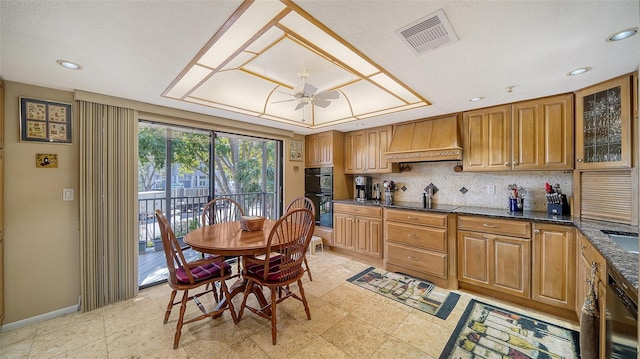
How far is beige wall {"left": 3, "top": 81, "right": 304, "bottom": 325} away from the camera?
2180 millimetres

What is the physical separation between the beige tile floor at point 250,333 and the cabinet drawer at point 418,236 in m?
0.66

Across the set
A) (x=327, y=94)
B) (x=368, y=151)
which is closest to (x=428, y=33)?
(x=327, y=94)

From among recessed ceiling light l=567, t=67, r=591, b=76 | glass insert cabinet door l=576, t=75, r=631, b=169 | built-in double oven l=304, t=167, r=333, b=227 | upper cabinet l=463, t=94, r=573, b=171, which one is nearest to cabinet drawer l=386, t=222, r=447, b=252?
upper cabinet l=463, t=94, r=573, b=171

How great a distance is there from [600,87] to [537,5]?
1.80 metres

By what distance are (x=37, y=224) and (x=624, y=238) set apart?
518 centimetres

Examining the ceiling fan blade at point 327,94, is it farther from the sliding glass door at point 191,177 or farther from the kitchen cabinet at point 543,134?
the kitchen cabinet at point 543,134

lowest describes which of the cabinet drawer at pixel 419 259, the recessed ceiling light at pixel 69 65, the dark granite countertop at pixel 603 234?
the cabinet drawer at pixel 419 259

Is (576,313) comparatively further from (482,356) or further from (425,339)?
(425,339)

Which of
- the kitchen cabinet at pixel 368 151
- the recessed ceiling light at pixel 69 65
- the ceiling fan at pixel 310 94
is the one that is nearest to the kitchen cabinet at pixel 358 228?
the kitchen cabinet at pixel 368 151

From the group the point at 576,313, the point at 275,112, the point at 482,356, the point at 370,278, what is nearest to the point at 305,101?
the point at 275,112

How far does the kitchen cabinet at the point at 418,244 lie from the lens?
2977 mm

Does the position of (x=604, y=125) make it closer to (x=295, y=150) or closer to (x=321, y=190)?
(x=321, y=190)

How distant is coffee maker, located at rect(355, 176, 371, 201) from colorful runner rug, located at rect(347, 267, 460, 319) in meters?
1.40

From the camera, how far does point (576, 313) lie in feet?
7.27
